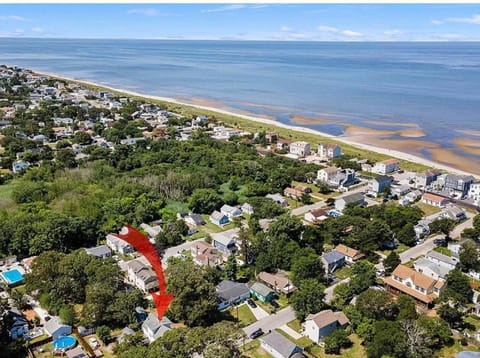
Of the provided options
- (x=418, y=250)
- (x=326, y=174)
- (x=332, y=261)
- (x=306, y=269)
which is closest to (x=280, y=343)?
(x=306, y=269)

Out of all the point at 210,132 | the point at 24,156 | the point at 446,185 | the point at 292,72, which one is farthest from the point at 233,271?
the point at 292,72

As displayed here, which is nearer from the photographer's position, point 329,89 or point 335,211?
point 335,211

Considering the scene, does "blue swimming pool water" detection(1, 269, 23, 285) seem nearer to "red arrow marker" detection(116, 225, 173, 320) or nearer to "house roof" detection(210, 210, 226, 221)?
"red arrow marker" detection(116, 225, 173, 320)

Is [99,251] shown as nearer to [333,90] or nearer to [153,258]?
[153,258]

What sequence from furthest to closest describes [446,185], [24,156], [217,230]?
[24,156] → [446,185] → [217,230]

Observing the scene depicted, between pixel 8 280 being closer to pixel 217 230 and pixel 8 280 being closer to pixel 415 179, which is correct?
pixel 217 230

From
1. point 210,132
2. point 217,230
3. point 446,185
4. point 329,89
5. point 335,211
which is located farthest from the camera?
point 329,89

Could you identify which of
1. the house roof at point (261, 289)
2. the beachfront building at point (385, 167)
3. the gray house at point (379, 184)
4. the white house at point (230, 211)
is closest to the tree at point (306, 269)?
the house roof at point (261, 289)
